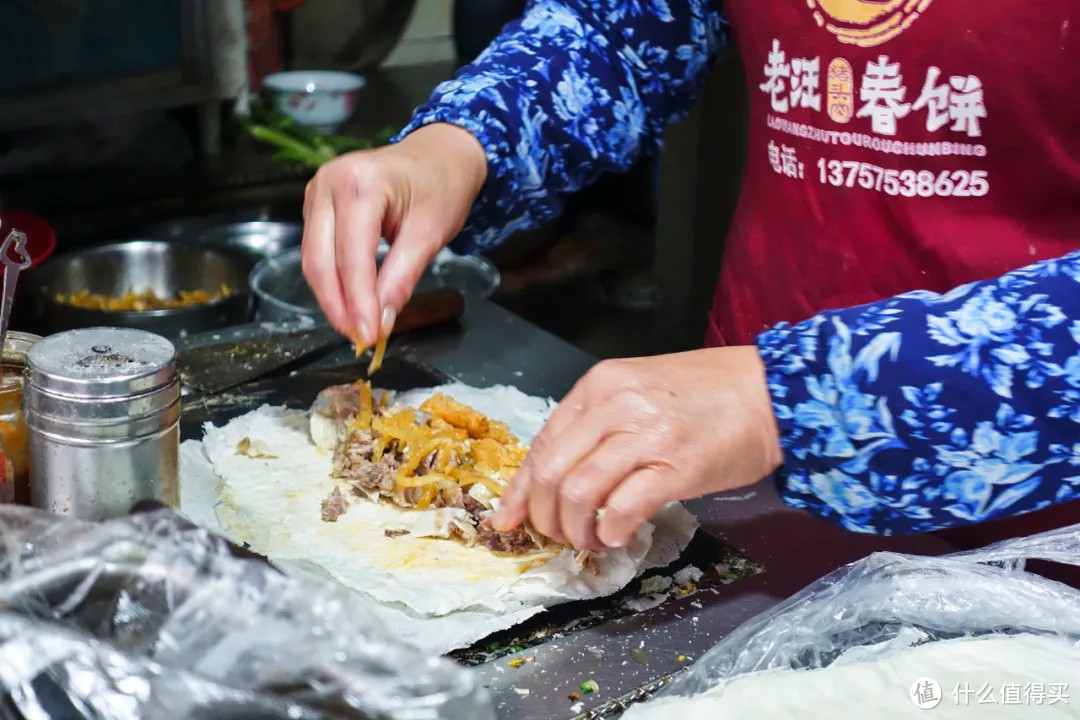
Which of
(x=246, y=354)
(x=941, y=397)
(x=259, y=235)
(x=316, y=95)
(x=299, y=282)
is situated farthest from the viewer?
(x=316, y=95)

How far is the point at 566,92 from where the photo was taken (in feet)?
5.68

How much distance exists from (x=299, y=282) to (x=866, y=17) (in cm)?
139

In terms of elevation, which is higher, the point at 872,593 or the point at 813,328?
the point at 813,328

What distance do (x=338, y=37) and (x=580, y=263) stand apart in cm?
100

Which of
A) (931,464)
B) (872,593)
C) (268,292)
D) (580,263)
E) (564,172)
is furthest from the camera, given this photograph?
(580,263)

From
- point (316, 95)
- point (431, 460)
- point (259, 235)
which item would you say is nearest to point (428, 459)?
point (431, 460)

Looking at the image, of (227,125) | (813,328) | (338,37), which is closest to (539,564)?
(813,328)

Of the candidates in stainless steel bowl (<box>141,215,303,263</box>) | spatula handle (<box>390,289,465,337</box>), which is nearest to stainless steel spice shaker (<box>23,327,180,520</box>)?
spatula handle (<box>390,289,465,337</box>)

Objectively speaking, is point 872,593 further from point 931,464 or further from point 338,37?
point 338,37

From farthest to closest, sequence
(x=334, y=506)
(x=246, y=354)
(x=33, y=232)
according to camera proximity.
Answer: (x=33, y=232) → (x=246, y=354) → (x=334, y=506)

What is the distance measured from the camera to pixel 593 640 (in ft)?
4.09

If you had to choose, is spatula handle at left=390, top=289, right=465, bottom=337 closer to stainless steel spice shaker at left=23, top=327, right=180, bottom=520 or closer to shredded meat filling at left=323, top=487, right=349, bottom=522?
shredded meat filling at left=323, top=487, right=349, bottom=522

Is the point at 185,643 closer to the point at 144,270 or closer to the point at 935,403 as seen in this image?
the point at 935,403

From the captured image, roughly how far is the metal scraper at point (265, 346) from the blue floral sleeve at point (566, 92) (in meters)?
0.24
